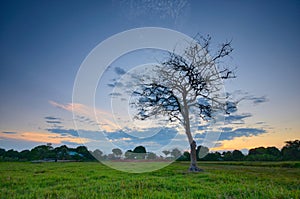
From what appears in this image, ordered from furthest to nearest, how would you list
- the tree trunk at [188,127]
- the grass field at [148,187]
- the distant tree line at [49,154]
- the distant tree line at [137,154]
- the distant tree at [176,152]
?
the distant tree line at [49,154] < the distant tree line at [137,154] < the distant tree at [176,152] < the tree trunk at [188,127] < the grass field at [148,187]

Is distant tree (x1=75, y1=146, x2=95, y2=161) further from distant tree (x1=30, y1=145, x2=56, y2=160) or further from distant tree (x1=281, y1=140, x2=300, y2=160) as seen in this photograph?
distant tree (x1=281, y1=140, x2=300, y2=160)

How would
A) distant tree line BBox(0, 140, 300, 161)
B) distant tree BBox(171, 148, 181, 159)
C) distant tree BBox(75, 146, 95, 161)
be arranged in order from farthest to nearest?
distant tree BBox(75, 146, 95, 161) < distant tree line BBox(0, 140, 300, 161) < distant tree BBox(171, 148, 181, 159)

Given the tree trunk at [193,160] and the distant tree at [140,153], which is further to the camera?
the distant tree at [140,153]

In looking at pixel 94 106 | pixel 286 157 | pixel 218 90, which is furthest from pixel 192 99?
pixel 286 157

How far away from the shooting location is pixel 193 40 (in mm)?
20391

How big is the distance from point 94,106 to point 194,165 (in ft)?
32.8

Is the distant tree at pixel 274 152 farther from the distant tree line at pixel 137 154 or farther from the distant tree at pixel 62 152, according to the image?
the distant tree at pixel 62 152

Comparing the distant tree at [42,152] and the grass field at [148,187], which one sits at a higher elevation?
the distant tree at [42,152]

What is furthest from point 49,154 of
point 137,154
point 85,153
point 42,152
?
point 137,154

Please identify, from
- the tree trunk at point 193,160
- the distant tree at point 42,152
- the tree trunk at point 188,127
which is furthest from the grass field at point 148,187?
the distant tree at point 42,152

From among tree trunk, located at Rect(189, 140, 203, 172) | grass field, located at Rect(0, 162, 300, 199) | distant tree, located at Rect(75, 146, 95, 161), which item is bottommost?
grass field, located at Rect(0, 162, 300, 199)

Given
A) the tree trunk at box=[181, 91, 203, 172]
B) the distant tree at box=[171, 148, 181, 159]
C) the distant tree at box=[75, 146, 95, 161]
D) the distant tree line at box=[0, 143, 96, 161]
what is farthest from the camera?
the distant tree at box=[75, 146, 95, 161]

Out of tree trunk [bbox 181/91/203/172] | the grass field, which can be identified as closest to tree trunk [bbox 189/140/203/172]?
tree trunk [bbox 181/91/203/172]

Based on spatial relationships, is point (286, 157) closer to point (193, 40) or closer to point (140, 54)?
point (193, 40)
